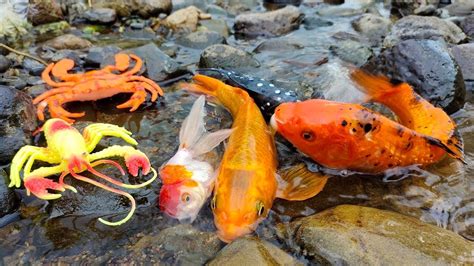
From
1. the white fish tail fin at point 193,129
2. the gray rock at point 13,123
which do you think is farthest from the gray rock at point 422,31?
the gray rock at point 13,123

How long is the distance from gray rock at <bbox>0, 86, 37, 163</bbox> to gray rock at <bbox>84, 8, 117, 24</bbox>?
436cm

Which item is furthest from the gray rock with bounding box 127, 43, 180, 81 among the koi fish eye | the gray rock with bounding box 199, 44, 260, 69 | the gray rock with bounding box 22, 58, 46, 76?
the koi fish eye

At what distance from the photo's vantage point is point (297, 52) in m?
8.30

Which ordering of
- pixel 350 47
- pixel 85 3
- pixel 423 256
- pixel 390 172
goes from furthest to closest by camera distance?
pixel 85 3 → pixel 350 47 → pixel 390 172 → pixel 423 256

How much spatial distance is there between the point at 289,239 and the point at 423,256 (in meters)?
1.09

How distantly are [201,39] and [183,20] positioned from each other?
1.07 meters

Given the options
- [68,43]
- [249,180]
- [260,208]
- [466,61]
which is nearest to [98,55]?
[68,43]

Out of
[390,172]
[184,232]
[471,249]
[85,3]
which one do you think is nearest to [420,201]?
[390,172]

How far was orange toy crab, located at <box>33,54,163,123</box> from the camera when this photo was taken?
5871 mm

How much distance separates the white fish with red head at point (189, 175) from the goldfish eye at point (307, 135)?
79 cm

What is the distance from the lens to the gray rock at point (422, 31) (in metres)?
7.96

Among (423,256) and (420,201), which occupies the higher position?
(423,256)

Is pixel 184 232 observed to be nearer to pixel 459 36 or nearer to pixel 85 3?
pixel 459 36

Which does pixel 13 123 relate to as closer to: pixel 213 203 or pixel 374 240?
pixel 213 203
